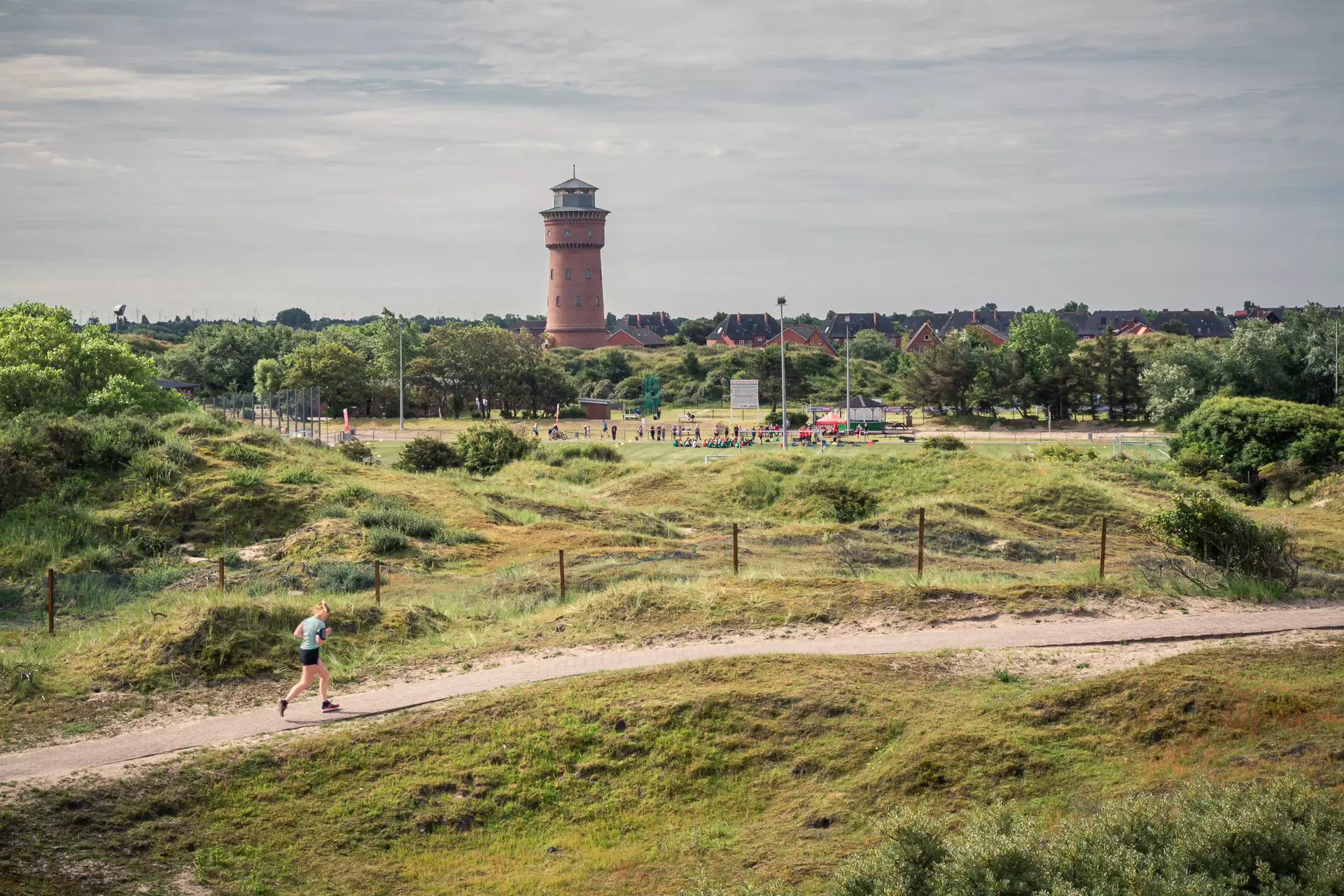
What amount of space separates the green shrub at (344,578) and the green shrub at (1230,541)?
1459 cm

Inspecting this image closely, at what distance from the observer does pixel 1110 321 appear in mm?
161250

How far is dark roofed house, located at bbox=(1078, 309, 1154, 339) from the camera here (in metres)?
156

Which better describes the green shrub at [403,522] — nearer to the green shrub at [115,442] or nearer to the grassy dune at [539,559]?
the grassy dune at [539,559]

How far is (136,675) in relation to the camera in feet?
50.1

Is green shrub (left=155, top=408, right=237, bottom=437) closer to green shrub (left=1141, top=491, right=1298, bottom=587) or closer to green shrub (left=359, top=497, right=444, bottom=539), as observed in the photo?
green shrub (left=359, top=497, right=444, bottom=539)

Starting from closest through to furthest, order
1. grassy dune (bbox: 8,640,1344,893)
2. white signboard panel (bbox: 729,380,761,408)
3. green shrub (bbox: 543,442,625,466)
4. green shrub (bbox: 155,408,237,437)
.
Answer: grassy dune (bbox: 8,640,1344,893), green shrub (bbox: 155,408,237,437), green shrub (bbox: 543,442,625,466), white signboard panel (bbox: 729,380,761,408)

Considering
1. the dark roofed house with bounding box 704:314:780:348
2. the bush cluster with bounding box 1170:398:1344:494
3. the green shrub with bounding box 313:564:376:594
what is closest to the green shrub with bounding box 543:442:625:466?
the bush cluster with bounding box 1170:398:1344:494

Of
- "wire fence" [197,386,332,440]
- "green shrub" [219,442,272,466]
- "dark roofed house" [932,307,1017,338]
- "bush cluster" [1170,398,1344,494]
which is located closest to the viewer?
"green shrub" [219,442,272,466]

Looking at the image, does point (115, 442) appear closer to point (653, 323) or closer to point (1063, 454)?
point (1063, 454)

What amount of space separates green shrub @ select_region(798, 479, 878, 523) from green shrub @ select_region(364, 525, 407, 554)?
13.2 m

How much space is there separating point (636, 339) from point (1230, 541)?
120427mm

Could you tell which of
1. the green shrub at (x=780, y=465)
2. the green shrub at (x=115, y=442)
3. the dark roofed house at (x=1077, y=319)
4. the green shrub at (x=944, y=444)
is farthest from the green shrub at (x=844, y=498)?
the dark roofed house at (x=1077, y=319)

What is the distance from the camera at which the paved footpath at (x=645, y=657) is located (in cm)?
1305

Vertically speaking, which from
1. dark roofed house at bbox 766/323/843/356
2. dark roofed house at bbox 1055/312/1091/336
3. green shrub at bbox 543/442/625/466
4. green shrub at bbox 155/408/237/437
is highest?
dark roofed house at bbox 1055/312/1091/336
